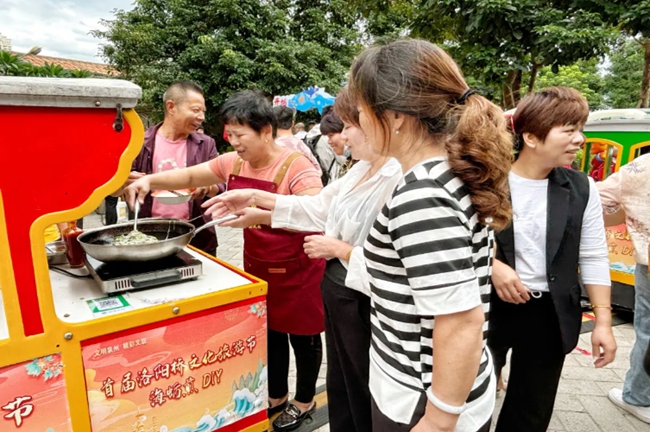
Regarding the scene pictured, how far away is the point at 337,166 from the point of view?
523 centimetres

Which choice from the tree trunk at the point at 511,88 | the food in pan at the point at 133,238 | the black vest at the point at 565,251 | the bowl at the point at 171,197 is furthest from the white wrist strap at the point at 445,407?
the tree trunk at the point at 511,88

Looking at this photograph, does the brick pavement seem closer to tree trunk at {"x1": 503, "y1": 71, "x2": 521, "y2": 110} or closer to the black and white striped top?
the black and white striped top

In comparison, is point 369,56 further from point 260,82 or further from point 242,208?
point 260,82

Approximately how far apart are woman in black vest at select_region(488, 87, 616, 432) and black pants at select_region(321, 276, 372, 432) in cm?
53

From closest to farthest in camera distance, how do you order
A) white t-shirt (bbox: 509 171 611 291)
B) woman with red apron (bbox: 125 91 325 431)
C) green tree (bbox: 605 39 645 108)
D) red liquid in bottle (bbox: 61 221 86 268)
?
1. white t-shirt (bbox: 509 171 611 291)
2. red liquid in bottle (bbox: 61 221 86 268)
3. woman with red apron (bbox: 125 91 325 431)
4. green tree (bbox: 605 39 645 108)

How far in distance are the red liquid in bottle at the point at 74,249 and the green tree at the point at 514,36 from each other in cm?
631

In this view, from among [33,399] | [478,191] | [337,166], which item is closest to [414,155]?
[478,191]

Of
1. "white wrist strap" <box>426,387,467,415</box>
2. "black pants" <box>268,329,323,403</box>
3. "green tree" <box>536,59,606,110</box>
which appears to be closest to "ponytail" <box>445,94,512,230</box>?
"white wrist strap" <box>426,387,467,415</box>

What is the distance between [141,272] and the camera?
5.09 feet

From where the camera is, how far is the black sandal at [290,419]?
228 centimetres

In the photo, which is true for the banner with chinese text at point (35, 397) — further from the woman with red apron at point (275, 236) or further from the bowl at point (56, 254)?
the woman with red apron at point (275, 236)

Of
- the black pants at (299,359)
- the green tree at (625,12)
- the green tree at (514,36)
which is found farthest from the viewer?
the green tree at (514,36)

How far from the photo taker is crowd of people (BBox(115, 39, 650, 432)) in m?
0.91

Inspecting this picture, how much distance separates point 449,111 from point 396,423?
77 cm
